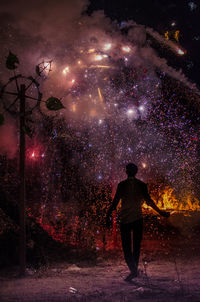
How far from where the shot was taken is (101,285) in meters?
4.77

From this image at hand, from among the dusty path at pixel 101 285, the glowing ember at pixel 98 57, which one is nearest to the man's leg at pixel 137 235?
the dusty path at pixel 101 285

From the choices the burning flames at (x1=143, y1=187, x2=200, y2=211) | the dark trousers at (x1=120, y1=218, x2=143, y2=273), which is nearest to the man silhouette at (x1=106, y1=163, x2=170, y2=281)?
the dark trousers at (x1=120, y1=218, x2=143, y2=273)

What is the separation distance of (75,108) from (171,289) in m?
7.80

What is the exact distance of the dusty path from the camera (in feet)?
13.4

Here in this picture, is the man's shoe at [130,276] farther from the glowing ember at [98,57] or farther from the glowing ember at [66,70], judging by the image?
the glowing ember at [66,70]

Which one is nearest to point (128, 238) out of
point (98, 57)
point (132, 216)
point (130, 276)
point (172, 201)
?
point (132, 216)

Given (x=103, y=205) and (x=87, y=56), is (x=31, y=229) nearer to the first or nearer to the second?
(x=87, y=56)

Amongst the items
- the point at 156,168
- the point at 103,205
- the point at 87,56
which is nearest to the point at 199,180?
the point at 156,168

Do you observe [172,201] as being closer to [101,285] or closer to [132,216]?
[132,216]

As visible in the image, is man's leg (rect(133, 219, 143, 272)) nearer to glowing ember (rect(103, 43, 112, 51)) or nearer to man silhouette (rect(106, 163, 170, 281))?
Result: man silhouette (rect(106, 163, 170, 281))

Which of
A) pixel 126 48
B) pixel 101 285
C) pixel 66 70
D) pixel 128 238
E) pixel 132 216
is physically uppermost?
pixel 126 48

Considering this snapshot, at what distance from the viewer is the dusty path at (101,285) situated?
161 inches

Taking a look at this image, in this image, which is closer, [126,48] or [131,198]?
[131,198]

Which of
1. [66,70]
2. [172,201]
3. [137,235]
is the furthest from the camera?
[172,201]
